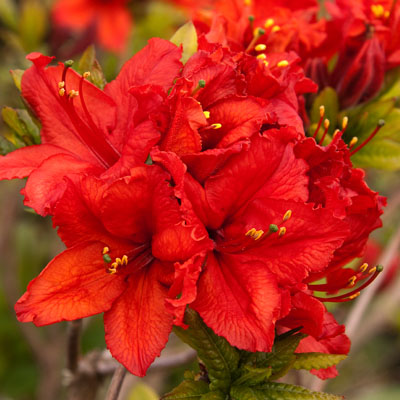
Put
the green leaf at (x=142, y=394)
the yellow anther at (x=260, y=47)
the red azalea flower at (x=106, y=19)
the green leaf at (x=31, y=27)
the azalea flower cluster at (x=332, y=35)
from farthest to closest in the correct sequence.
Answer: the red azalea flower at (x=106, y=19) < the green leaf at (x=31, y=27) < the green leaf at (x=142, y=394) < the azalea flower cluster at (x=332, y=35) < the yellow anther at (x=260, y=47)

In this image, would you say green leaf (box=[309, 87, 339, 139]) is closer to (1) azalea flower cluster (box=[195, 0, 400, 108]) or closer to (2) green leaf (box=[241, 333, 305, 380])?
(1) azalea flower cluster (box=[195, 0, 400, 108])

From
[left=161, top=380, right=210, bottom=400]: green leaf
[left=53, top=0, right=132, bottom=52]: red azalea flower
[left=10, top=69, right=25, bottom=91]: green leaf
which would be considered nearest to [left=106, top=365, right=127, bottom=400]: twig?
[left=161, top=380, right=210, bottom=400]: green leaf

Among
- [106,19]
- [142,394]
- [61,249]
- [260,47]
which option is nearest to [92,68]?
[260,47]

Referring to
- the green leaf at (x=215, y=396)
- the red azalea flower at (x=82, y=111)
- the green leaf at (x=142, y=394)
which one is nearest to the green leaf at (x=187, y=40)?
the red azalea flower at (x=82, y=111)

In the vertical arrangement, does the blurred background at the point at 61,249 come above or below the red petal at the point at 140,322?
below

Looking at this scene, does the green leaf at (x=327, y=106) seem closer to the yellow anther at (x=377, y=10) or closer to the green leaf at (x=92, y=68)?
the yellow anther at (x=377, y=10)

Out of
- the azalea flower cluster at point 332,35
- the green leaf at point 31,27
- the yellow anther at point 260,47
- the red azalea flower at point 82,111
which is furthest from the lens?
the green leaf at point 31,27
